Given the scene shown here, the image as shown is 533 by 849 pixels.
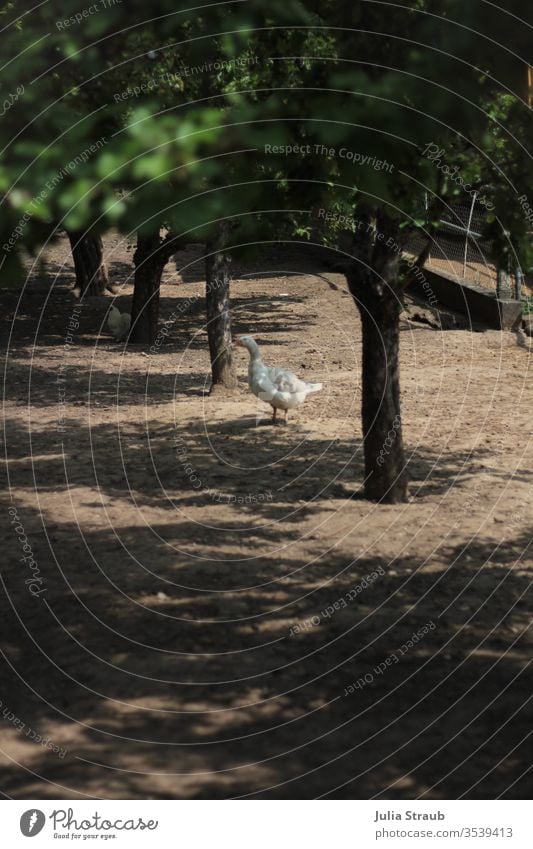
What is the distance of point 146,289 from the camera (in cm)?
1748

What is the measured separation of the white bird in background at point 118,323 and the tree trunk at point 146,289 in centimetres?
35

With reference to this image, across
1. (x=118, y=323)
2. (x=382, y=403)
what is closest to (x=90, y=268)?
(x=118, y=323)

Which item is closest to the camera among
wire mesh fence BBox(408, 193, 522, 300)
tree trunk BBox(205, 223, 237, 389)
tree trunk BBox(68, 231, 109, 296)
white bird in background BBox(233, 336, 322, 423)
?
white bird in background BBox(233, 336, 322, 423)

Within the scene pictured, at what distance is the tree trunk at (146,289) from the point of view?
16.8 meters

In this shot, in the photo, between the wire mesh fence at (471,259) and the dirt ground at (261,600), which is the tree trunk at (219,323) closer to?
the dirt ground at (261,600)

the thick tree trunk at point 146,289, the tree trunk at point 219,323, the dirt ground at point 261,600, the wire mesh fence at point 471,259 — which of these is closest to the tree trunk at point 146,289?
the thick tree trunk at point 146,289

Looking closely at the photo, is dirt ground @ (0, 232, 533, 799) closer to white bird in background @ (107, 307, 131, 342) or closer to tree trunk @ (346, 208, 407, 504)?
tree trunk @ (346, 208, 407, 504)

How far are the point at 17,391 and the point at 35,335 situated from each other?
14.5 ft

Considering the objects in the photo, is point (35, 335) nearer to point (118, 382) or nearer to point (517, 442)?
point (118, 382)

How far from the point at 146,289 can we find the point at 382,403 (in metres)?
9.15

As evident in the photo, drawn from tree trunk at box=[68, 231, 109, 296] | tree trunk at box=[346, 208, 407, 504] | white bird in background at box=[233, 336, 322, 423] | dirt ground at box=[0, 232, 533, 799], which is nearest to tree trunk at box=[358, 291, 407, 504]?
tree trunk at box=[346, 208, 407, 504]

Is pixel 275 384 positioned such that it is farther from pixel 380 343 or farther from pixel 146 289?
pixel 146 289

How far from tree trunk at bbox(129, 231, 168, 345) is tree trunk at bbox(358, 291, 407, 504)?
7.80 metres

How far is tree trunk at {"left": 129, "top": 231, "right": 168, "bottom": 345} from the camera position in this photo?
55.3ft
